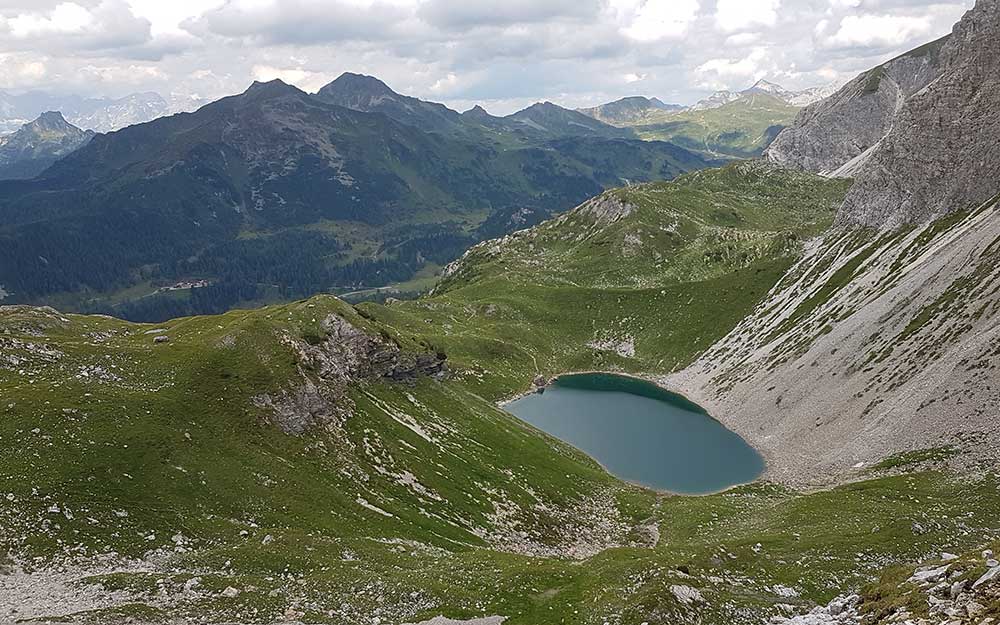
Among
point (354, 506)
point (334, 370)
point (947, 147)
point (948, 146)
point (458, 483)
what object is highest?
point (948, 146)

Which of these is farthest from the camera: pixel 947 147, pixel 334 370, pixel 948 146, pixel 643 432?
pixel 947 147

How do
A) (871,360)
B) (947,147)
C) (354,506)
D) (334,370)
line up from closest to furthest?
1. (354,506)
2. (334,370)
3. (871,360)
4. (947,147)

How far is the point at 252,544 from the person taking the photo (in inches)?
1886

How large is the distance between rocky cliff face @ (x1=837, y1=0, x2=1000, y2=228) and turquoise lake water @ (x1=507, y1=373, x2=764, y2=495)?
7472 cm

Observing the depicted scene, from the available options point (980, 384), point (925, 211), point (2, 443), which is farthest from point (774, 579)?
point (925, 211)

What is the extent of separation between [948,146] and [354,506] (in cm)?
15829

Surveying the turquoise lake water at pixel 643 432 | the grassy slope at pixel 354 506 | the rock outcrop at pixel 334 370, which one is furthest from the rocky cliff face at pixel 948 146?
the rock outcrop at pixel 334 370

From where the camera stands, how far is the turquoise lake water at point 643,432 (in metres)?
107

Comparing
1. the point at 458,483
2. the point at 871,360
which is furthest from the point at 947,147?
the point at 458,483

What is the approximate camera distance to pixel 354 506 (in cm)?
5984

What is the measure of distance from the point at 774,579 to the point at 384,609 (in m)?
30.2

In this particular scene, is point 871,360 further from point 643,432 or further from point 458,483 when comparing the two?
point 458,483

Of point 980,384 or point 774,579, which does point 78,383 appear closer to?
point 774,579

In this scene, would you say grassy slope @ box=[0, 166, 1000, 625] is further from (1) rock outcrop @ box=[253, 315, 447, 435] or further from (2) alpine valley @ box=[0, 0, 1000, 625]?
(1) rock outcrop @ box=[253, 315, 447, 435]
